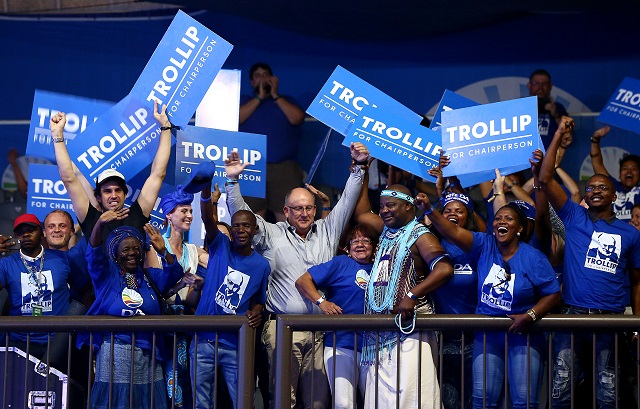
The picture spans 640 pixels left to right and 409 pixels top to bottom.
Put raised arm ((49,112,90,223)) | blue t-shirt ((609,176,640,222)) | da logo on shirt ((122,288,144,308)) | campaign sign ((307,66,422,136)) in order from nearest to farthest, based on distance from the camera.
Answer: da logo on shirt ((122,288,144,308)), raised arm ((49,112,90,223)), campaign sign ((307,66,422,136)), blue t-shirt ((609,176,640,222))

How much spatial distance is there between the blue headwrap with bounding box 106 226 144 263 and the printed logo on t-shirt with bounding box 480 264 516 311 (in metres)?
2.02

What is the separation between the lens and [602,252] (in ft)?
20.9

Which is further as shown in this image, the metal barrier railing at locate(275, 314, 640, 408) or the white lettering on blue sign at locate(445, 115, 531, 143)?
the white lettering on blue sign at locate(445, 115, 531, 143)

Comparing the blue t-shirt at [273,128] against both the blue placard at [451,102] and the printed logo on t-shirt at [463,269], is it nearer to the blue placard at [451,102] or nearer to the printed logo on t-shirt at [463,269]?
the blue placard at [451,102]

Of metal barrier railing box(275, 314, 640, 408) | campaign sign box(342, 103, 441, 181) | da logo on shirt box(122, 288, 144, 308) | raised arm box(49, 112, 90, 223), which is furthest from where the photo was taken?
campaign sign box(342, 103, 441, 181)

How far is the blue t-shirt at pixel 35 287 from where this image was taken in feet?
21.7

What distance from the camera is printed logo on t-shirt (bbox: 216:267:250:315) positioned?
20.6 feet

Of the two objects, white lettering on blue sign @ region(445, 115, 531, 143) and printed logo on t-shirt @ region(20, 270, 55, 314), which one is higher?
white lettering on blue sign @ region(445, 115, 531, 143)

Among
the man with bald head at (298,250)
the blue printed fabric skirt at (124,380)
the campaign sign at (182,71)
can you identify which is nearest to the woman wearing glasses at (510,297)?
the man with bald head at (298,250)

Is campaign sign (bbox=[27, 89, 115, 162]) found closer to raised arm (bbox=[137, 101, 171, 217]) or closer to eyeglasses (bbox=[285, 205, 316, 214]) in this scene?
raised arm (bbox=[137, 101, 171, 217])

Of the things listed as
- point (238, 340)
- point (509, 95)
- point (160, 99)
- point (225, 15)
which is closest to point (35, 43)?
A: point (225, 15)

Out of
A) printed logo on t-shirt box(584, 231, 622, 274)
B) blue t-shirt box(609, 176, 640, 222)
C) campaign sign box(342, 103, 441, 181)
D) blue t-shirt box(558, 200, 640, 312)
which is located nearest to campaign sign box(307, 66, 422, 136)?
campaign sign box(342, 103, 441, 181)

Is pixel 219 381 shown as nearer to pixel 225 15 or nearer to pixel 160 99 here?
pixel 160 99

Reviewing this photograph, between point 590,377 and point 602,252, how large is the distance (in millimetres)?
748
